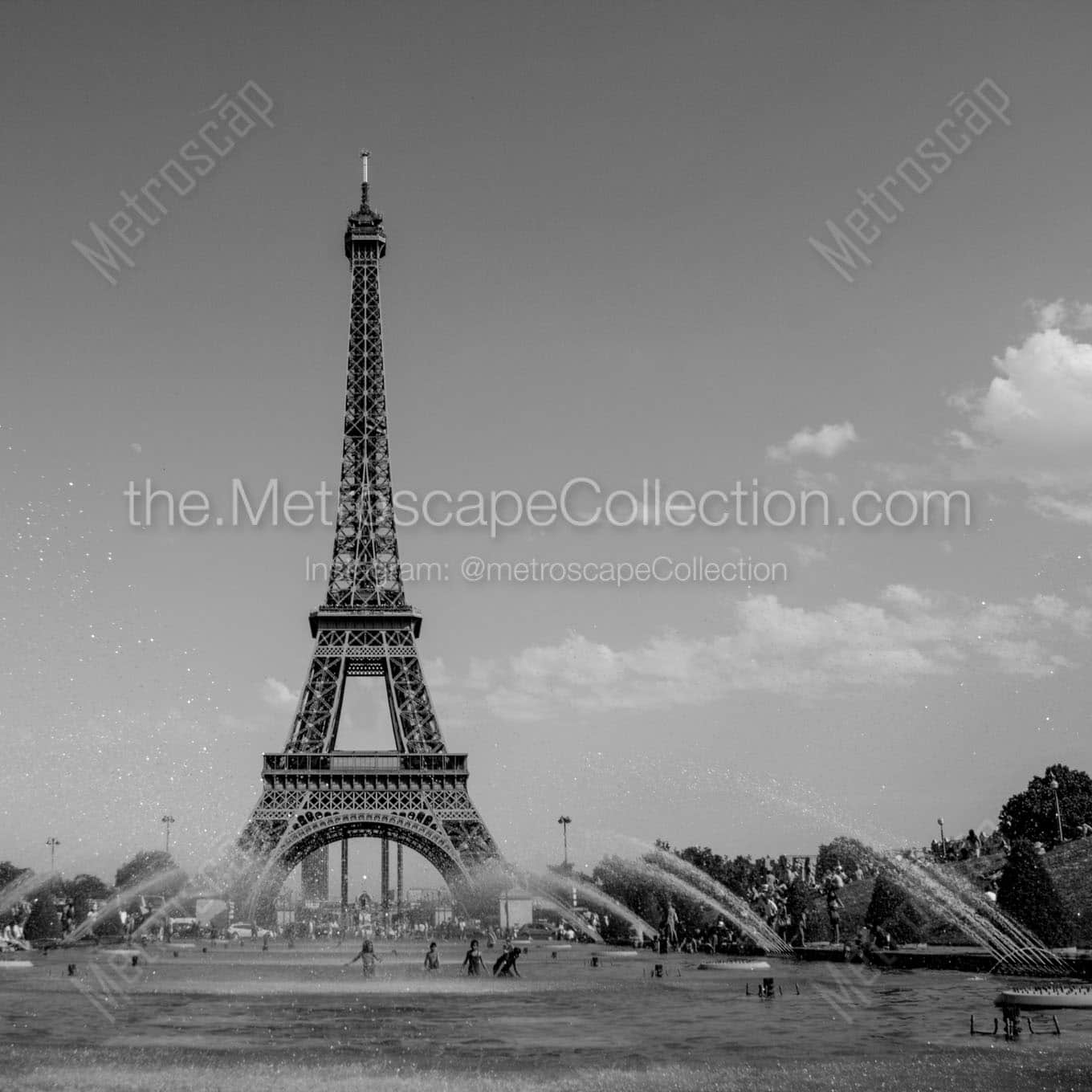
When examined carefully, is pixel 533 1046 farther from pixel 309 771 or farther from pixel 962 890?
pixel 309 771

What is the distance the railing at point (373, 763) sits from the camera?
8369cm

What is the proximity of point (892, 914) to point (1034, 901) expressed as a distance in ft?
45.5

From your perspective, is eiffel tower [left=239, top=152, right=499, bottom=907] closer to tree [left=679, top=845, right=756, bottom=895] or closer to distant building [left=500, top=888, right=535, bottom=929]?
distant building [left=500, top=888, right=535, bottom=929]

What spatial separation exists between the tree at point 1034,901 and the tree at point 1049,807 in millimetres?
79815

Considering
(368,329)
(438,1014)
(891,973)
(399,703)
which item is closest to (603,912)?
(399,703)

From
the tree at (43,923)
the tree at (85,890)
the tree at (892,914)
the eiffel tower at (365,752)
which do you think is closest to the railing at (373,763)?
the eiffel tower at (365,752)

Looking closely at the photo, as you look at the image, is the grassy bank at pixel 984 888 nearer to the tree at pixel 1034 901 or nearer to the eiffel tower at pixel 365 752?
the tree at pixel 1034 901

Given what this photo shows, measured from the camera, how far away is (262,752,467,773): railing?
83.7 meters

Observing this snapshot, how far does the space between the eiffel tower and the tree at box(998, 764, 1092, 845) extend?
6592 cm

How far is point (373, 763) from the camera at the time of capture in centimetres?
8444

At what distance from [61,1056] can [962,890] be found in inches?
2305

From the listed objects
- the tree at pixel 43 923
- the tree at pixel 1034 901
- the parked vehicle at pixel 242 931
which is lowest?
the parked vehicle at pixel 242 931

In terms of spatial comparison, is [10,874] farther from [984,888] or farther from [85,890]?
[984,888]

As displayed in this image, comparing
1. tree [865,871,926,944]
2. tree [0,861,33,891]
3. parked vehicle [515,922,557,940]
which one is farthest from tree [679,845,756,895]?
tree [0,861,33,891]
